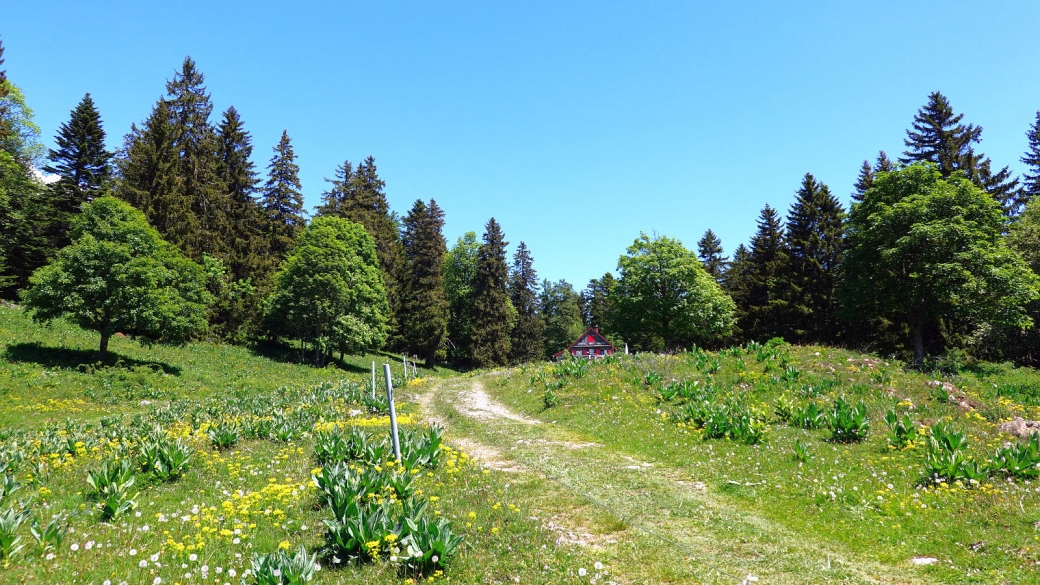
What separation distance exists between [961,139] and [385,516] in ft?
173

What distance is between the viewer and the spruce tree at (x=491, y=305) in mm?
56656

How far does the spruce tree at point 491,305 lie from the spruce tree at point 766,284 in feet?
90.1

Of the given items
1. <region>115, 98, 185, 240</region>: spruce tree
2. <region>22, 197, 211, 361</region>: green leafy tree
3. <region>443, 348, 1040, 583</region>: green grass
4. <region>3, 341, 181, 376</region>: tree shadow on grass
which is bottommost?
<region>443, 348, 1040, 583</region>: green grass

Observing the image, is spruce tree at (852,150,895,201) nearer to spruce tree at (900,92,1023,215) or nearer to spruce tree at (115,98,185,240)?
spruce tree at (900,92,1023,215)

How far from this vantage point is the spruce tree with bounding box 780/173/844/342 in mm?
44438

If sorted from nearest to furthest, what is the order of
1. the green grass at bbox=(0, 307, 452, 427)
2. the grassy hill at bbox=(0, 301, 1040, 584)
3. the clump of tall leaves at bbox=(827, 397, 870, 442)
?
the grassy hill at bbox=(0, 301, 1040, 584) < the clump of tall leaves at bbox=(827, 397, 870, 442) < the green grass at bbox=(0, 307, 452, 427)

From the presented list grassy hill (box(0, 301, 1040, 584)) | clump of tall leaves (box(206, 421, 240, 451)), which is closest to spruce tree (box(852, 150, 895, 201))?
grassy hill (box(0, 301, 1040, 584))

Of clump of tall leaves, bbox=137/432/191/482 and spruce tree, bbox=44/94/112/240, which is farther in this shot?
spruce tree, bbox=44/94/112/240

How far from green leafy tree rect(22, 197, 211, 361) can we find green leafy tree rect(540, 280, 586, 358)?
54067 millimetres

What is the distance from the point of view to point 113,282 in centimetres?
2514

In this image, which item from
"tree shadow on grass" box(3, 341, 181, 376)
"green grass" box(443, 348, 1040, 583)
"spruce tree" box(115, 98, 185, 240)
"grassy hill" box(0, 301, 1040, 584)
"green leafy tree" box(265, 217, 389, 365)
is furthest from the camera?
"green leafy tree" box(265, 217, 389, 365)

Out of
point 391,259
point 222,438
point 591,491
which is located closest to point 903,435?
point 591,491

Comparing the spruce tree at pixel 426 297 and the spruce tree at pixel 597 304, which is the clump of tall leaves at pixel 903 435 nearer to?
the spruce tree at pixel 426 297

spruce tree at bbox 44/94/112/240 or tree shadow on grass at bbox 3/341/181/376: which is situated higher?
spruce tree at bbox 44/94/112/240
